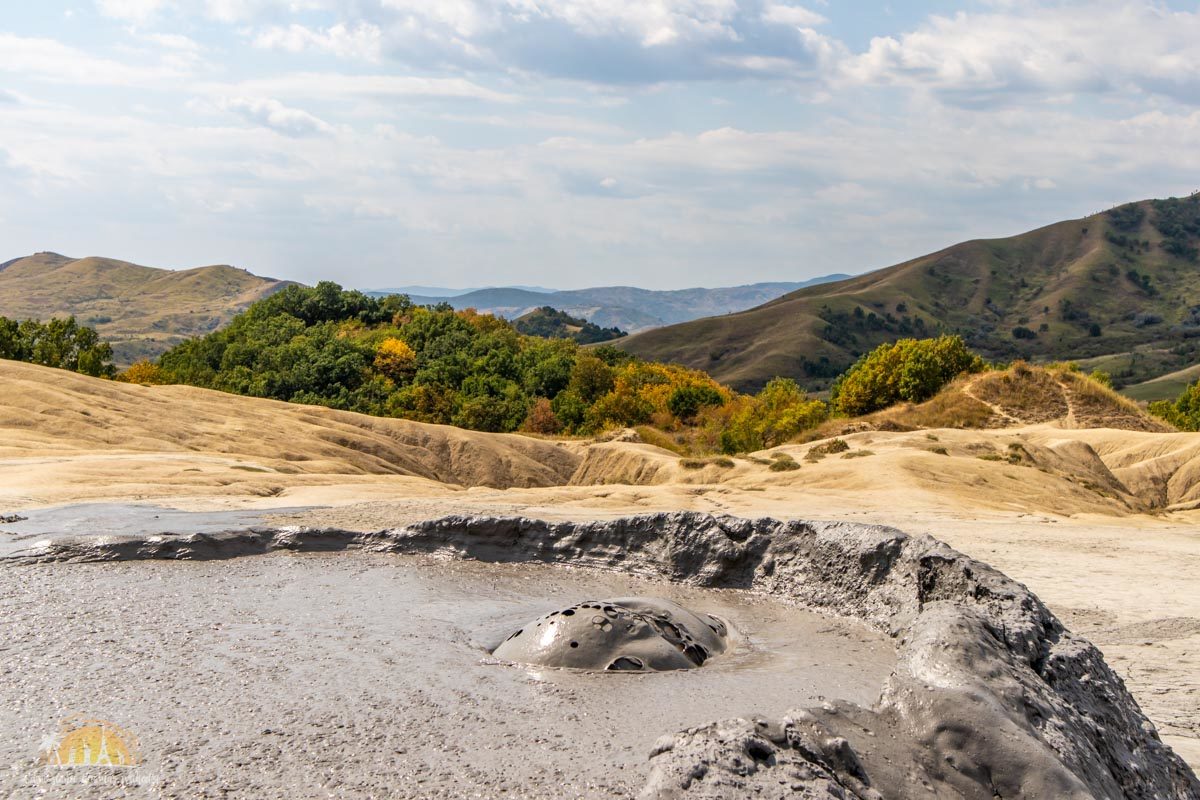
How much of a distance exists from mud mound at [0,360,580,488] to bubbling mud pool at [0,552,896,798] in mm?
15670

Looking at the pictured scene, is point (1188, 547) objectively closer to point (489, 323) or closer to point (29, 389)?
point (29, 389)

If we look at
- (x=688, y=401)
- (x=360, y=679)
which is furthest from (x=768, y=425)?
(x=360, y=679)

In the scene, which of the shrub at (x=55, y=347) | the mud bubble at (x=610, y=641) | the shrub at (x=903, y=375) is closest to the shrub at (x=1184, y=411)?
the shrub at (x=903, y=375)

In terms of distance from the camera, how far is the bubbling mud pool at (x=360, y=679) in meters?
5.54

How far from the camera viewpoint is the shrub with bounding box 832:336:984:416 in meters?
48.0

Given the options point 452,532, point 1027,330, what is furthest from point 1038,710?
point 1027,330

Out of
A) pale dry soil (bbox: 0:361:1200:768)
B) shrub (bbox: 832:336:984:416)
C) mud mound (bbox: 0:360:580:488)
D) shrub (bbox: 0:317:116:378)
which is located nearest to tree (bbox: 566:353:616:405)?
pale dry soil (bbox: 0:361:1200:768)

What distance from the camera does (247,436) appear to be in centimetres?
3612

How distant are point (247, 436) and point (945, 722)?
3440 cm

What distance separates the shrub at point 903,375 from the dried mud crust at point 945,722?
39.8 meters

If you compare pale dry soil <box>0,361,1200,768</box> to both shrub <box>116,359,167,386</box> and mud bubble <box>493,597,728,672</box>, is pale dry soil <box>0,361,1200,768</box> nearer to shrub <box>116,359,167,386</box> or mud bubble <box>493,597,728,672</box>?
mud bubble <box>493,597,728,672</box>

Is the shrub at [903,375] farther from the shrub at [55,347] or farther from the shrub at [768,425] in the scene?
the shrub at [55,347]

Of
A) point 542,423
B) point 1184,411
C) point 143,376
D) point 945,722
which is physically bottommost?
point 1184,411

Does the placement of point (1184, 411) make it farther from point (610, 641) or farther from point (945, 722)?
point (945, 722)
